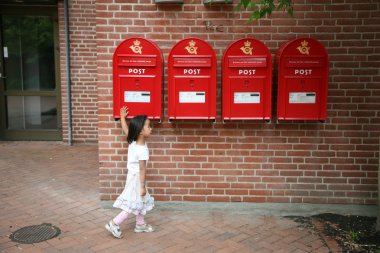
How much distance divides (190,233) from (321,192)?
1.71 m

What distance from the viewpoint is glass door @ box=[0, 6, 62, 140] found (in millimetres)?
9219

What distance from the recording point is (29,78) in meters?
9.45

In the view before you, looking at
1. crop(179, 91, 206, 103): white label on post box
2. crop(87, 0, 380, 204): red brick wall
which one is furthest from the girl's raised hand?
crop(179, 91, 206, 103): white label on post box

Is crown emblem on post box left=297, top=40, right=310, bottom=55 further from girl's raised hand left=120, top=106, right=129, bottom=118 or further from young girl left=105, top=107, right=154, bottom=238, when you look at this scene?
girl's raised hand left=120, top=106, right=129, bottom=118

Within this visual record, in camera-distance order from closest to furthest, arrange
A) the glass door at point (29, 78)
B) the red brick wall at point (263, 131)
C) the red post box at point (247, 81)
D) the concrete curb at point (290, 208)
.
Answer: the red post box at point (247, 81)
the red brick wall at point (263, 131)
the concrete curb at point (290, 208)
the glass door at point (29, 78)

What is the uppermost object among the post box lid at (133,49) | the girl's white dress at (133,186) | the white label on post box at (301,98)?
the post box lid at (133,49)

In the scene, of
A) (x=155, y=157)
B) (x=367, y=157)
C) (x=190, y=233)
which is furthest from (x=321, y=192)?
(x=155, y=157)

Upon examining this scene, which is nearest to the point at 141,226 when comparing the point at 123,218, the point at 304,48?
the point at 123,218

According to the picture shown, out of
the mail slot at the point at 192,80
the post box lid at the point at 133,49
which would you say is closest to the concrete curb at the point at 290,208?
the mail slot at the point at 192,80

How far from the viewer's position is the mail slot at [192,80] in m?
4.84

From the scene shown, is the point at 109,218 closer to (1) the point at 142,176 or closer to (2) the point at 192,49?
(1) the point at 142,176

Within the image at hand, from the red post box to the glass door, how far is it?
5.49 m

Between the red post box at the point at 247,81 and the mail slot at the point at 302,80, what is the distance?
0.15 metres

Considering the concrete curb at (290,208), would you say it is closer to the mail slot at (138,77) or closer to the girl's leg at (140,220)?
the girl's leg at (140,220)
